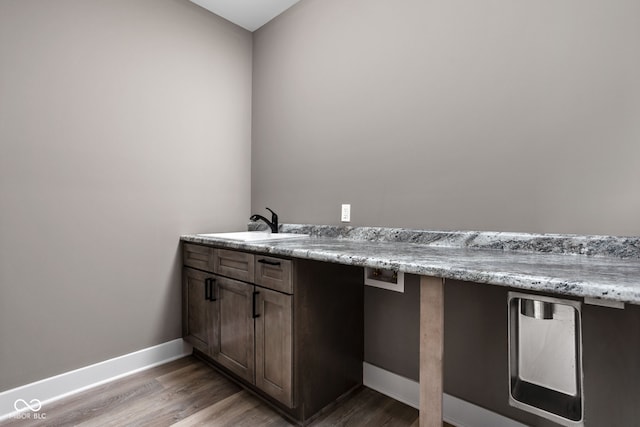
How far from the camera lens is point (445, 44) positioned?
1.55 metres

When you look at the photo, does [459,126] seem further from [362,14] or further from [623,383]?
[623,383]

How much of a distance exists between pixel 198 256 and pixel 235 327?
0.58 metres

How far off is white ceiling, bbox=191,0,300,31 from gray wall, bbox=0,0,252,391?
0.25 feet

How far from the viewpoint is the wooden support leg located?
938 mm

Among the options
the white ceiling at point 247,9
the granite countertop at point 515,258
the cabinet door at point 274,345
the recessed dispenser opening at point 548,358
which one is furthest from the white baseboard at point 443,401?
the white ceiling at point 247,9

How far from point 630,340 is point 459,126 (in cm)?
106

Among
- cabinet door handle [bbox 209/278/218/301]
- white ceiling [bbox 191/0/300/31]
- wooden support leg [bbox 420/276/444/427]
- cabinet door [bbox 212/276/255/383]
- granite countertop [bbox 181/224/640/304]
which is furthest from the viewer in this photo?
white ceiling [bbox 191/0/300/31]

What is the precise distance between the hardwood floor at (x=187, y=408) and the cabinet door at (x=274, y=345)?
0.16 meters

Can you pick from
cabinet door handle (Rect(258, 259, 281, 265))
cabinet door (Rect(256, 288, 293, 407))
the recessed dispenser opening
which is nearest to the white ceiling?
cabinet door handle (Rect(258, 259, 281, 265))

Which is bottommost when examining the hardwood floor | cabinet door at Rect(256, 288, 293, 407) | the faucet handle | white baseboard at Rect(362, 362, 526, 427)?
the hardwood floor

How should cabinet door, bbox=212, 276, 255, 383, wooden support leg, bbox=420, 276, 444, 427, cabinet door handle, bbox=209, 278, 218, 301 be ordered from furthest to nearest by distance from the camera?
cabinet door handle, bbox=209, 278, 218, 301, cabinet door, bbox=212, 276, 255, 383, wooden support leg, bbox=420, 276, 444, 427

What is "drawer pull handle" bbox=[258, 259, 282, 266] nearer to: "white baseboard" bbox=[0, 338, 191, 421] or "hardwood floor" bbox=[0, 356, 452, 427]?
"hardwood floor" bbox=[0, 356, 452, 427]

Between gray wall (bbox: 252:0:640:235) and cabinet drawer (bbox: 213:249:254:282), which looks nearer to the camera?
gray wall (bbox: 252:0:640:235)

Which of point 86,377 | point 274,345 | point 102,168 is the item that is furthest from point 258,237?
point 86,377
